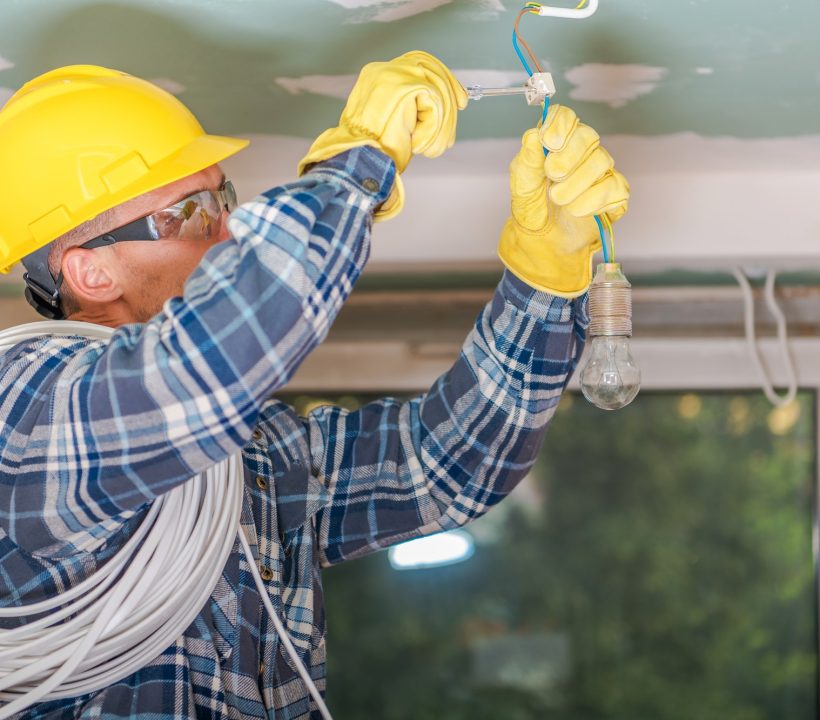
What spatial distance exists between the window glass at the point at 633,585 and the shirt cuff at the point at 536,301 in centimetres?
303

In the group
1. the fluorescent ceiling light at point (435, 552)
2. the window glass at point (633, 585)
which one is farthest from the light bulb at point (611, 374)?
the fluorescent ceiling light at point (435, 552)

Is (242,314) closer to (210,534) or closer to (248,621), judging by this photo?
(210,534)

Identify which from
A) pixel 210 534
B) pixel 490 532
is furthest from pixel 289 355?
pixel 490 532

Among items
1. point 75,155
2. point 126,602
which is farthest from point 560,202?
point 126,602

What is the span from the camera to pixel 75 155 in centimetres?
141

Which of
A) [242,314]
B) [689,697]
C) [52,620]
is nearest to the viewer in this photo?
[242,314]

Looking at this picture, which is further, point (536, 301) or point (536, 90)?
point (536, 301)

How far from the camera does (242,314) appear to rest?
3.50 feet

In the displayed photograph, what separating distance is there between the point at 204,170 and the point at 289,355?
0.55m

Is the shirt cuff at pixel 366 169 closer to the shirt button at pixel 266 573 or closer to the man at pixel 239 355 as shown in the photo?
the man at pixel 239 355

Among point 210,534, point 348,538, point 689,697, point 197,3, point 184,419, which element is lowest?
point 689,697

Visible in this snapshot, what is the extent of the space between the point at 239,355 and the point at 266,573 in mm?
587

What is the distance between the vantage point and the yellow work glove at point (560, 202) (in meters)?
1.38

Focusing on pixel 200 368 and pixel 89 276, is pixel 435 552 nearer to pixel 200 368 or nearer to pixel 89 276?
pixel 89 276
